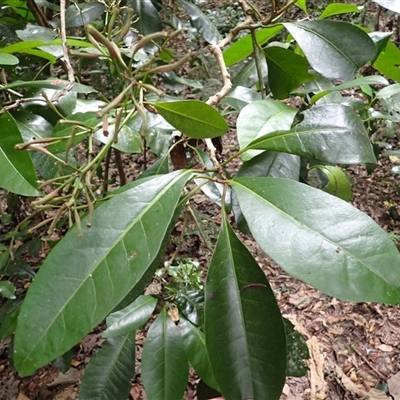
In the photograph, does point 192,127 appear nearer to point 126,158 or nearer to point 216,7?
point 126,158

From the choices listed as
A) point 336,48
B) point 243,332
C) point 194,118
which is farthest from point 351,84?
point 243,332

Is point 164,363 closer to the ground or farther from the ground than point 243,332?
closer to the ground

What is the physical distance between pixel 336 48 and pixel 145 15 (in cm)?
68

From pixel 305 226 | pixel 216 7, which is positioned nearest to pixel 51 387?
pixel 305 226

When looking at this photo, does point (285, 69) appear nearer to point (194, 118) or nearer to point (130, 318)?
point (194, 118)

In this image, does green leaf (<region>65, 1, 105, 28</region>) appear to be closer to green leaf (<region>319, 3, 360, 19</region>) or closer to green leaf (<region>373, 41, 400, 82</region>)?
green leaf (<region>319, 3, 360, 19</region>)

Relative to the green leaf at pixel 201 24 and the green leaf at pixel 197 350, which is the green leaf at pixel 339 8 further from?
the green leaf at pixel 197 350

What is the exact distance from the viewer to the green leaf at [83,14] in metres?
1.18

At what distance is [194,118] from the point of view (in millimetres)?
584

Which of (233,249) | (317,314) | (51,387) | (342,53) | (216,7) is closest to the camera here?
(233,249)

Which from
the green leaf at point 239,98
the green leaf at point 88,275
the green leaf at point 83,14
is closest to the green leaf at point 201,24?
the green leaf at point 83,14

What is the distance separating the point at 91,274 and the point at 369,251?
0.32 metres

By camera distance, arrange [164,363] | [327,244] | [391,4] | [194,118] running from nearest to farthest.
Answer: [327,244] < [194,118] < [391,4] < [164,363]

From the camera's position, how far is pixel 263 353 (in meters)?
0.55
